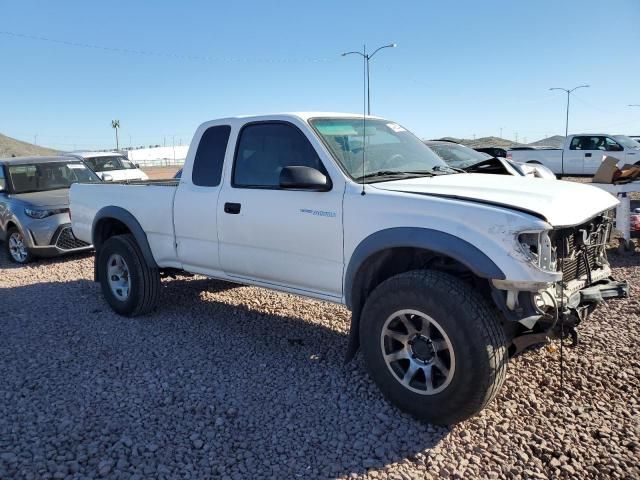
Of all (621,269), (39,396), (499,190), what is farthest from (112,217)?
(621,269)

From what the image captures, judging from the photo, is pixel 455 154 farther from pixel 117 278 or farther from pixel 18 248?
pixel 18 248

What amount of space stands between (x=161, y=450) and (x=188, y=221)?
2281 mm

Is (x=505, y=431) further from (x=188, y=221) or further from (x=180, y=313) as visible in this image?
(x=180, y=313)

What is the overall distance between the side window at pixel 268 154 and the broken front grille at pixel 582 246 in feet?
5.86

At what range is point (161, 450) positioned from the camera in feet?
10.2

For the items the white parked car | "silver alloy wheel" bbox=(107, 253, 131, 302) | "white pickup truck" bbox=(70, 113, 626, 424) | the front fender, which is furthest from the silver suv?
the front fender

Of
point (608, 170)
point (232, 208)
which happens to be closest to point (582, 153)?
point (608, 170)

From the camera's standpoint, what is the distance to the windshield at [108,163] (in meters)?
15.0

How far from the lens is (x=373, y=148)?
13.8 ft

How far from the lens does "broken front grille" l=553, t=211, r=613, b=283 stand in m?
3.19

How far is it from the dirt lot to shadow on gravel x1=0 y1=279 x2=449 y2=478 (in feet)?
0.04

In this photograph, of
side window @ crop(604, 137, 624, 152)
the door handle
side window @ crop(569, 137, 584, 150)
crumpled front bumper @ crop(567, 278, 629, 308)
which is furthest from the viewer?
side window @ crop(569, 137, 584, 150)

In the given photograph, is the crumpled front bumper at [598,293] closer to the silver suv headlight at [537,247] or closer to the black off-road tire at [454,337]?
the silver suv headlight at [537,247]

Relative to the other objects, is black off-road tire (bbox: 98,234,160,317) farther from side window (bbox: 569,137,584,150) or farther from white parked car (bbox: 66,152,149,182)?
side window (bbox: 569,137,584,150)
